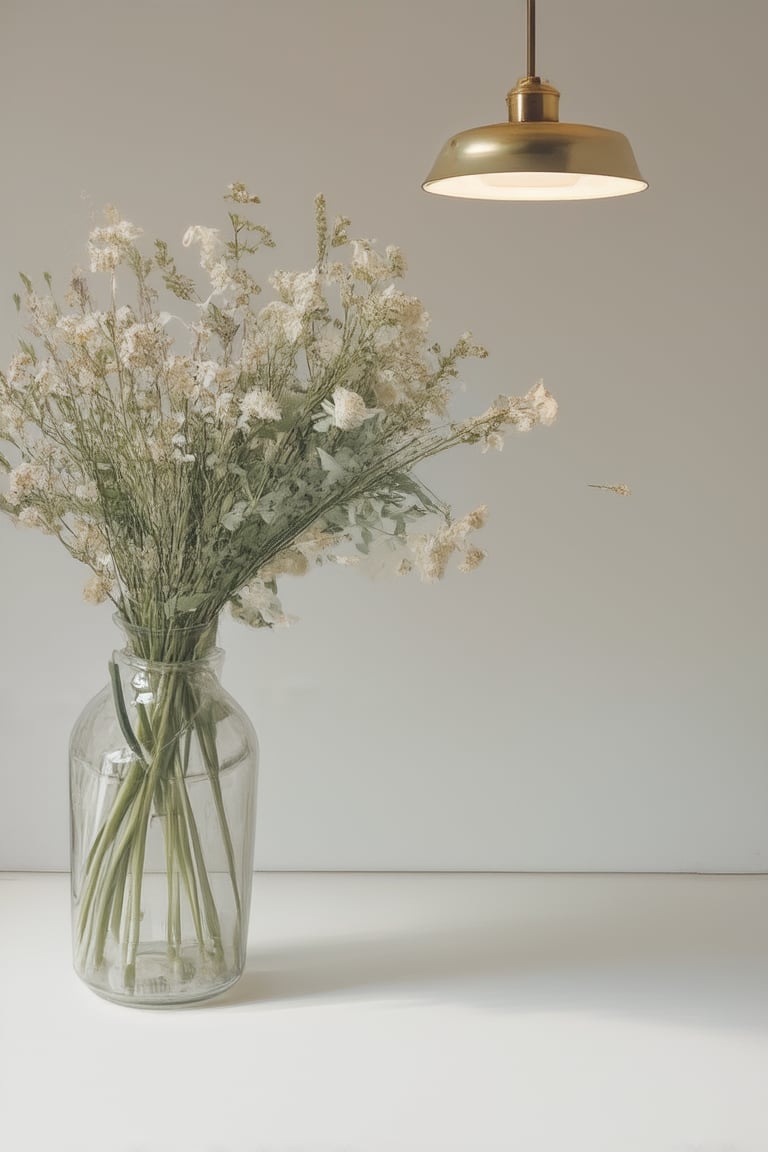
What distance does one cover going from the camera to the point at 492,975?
1497 mm

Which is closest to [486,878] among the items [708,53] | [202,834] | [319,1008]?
[319,1008]

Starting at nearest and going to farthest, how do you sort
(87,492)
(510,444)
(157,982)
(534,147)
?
1. (534,147)
2. (87,492)
3. (157,982)
4. (510,444)

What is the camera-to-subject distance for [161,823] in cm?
136

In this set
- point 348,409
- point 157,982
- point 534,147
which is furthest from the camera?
point 157,982

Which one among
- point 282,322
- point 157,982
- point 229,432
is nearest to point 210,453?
point 229,432

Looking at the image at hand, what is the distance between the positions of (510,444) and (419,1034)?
2.49 feet

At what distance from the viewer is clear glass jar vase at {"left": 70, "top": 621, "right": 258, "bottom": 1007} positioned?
1354 mm

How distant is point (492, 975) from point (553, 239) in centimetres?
92

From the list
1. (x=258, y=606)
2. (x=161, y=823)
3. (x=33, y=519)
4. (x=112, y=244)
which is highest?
(x=112, y=244)

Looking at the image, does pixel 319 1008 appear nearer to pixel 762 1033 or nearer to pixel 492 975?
pixel 492 975

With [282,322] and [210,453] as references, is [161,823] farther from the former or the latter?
[282,322]

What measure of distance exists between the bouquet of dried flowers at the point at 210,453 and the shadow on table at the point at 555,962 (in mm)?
219

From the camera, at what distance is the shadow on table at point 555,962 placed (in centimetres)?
144

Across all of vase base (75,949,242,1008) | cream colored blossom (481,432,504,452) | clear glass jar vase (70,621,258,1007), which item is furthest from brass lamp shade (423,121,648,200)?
vase base (75,949,242,1008)
